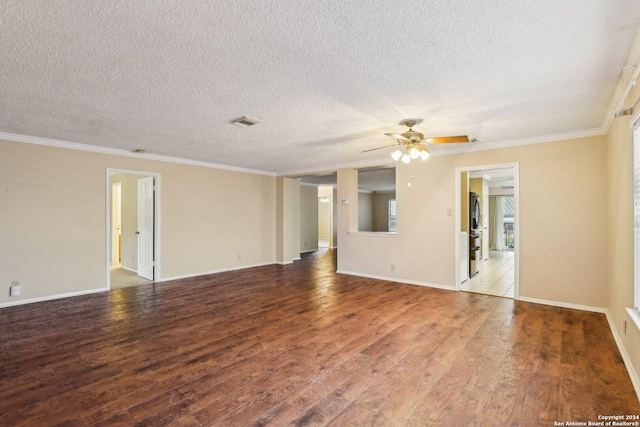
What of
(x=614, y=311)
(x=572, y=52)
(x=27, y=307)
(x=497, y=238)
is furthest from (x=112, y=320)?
(x=497, y=238)

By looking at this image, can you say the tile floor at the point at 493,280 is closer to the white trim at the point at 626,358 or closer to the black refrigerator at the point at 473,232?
the black refrigerator at the point at 473,232

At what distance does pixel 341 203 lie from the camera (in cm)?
655

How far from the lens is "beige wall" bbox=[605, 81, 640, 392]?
8.11ft

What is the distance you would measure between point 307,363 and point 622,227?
10.5 ft

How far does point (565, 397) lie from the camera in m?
2.11

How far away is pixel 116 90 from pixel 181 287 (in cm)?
364

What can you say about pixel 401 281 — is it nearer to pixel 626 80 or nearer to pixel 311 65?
pixel 626 80

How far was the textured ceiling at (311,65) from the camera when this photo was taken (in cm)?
173

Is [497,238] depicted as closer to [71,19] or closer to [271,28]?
[271,28]

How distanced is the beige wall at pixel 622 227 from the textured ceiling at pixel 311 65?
0.40 metres

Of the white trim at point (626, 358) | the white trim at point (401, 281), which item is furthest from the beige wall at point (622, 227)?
the white trim at point (401, 281)

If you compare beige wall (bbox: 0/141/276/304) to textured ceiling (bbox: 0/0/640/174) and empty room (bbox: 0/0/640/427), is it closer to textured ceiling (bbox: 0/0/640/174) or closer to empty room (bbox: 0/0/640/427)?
empty room (bbox: 0/0/640/427)

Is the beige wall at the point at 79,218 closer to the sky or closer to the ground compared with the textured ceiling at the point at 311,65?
closer to the ground

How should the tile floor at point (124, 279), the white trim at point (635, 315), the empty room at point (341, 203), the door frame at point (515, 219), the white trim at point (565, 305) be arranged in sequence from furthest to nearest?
the tile floor at point (124, 279), the door frame at point (515, 219), the white trim at point (565, 305), the white trim at point (635, 315), the empty room at point (341, 203)
